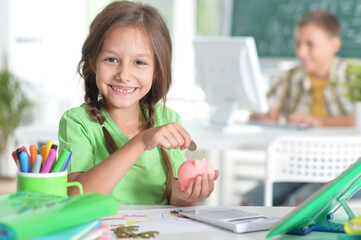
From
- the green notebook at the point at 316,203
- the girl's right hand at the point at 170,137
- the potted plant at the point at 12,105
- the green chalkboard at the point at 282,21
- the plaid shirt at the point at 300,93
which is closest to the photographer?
the green notebook at the point at 316,203

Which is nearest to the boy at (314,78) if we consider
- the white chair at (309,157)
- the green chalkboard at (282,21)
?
the green chalkboard at (282,21)

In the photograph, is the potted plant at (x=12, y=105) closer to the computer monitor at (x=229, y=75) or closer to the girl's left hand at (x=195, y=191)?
the computer monitor at (x=229, y=75)

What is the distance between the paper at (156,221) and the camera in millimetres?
1062

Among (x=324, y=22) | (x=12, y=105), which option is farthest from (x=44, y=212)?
(x=12, y=105)

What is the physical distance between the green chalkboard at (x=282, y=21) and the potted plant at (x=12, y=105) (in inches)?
73.1

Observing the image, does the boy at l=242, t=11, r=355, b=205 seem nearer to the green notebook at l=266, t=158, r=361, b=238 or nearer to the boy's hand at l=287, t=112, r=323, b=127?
the boy's hand at l=287, t=112, r=323, b=127

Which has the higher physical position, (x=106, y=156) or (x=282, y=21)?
(x=282, y=21)

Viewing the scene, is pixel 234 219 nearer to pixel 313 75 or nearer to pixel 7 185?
pixel 313 75

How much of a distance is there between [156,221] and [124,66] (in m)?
0.47

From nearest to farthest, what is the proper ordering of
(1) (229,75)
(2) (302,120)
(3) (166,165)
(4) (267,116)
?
(3) (166,165), (1) (229,75), (2) (302,120), (4) (267,116)

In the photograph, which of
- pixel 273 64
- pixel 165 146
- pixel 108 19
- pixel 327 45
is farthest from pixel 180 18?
pixel 165 146

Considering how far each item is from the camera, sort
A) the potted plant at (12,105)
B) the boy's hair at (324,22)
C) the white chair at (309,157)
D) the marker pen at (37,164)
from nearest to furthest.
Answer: the marker pen at (37,164), the white chair at (309,157), the boy's hair at (324,22), the potted plant at (12,105)

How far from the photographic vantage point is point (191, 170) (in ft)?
4.11

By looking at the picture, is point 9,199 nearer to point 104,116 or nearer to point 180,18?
point 104,116
